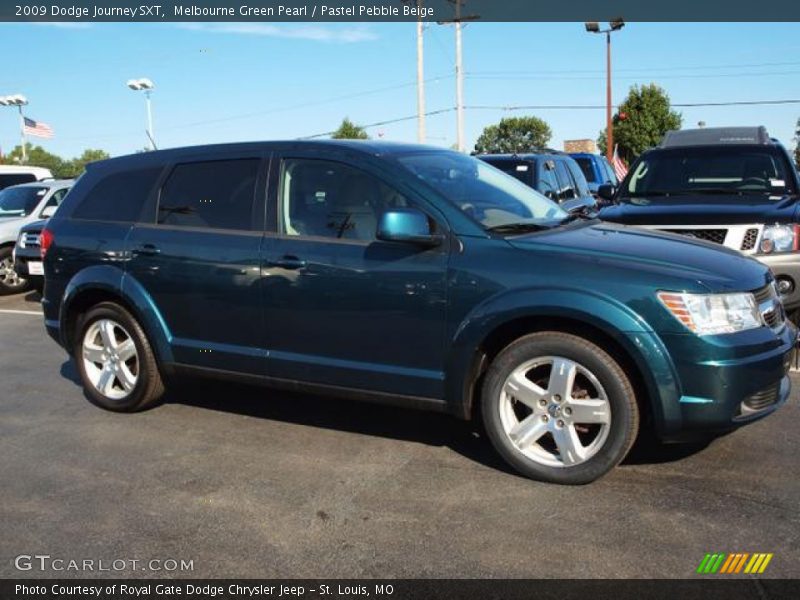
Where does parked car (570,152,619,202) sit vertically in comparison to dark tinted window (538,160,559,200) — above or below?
above

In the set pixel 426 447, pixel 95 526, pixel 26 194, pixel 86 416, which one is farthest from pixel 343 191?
pixel 26 194

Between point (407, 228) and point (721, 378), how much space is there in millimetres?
1716

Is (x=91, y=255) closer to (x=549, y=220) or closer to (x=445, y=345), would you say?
(x=445, y=345)

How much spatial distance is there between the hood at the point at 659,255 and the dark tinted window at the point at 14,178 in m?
13.8

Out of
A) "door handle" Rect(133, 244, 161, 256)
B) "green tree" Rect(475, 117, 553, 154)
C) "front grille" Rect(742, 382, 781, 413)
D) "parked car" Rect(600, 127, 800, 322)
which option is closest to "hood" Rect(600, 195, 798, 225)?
"parked car" Rect(600, 127, 800, 322)

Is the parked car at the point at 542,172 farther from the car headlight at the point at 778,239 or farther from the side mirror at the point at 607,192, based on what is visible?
the car headlight at the point at 778,239

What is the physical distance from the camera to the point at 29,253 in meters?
10.8

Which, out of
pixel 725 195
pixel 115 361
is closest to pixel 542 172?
pixel 725 195

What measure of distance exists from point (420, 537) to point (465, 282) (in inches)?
51.9

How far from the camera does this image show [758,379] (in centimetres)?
371

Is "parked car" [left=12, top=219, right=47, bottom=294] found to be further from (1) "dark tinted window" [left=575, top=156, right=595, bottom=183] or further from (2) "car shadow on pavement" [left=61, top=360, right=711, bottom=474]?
(1) "dark tinted window" [left=575, top=156, right=595, bottom=183]

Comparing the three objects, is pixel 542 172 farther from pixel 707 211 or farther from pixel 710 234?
pixel 710 234

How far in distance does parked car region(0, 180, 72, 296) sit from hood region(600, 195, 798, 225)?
29.0ft

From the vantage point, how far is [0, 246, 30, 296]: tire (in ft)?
39.9
